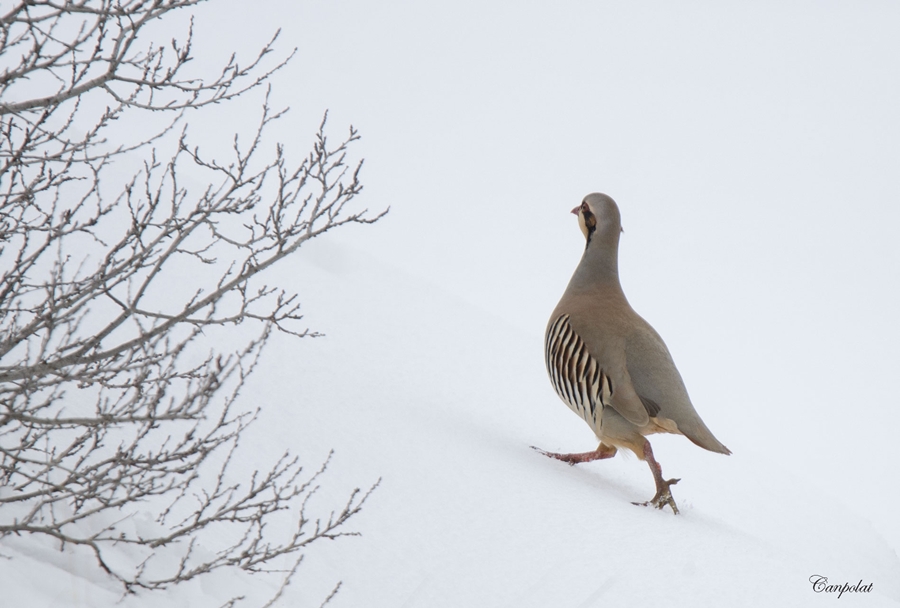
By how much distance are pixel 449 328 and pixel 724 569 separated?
6.80 meters

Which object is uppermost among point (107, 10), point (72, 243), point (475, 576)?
point (107, 10)

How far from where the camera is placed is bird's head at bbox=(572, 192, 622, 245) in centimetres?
574

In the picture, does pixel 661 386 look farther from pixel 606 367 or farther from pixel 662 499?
pixel 662 499

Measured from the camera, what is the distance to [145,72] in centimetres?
317

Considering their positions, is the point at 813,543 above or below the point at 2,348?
above

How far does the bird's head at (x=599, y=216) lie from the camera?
5742 mm

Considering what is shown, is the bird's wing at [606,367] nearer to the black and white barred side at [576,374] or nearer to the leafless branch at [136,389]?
the black and white barred side at [576,374]

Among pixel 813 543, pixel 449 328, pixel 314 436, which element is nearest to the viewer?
pixel 314 436

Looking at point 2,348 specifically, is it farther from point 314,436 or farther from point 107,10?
point 314,436

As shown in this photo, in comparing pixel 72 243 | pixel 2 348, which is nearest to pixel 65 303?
pixel 2 348

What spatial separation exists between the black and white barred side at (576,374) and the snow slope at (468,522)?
0.48 m

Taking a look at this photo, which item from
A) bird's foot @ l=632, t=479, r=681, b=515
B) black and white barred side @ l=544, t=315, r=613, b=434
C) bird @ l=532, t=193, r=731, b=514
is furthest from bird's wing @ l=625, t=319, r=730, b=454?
bird's foot @ l=632, t=479, r=681, b=515

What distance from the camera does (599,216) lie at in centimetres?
575

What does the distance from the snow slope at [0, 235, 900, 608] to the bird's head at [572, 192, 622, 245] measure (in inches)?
66.9
